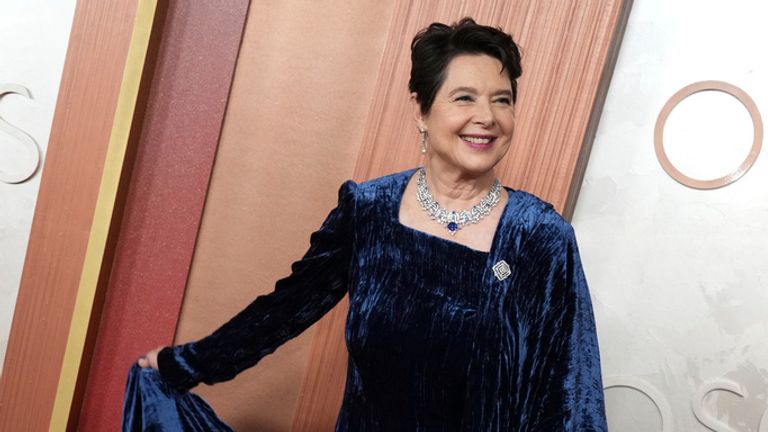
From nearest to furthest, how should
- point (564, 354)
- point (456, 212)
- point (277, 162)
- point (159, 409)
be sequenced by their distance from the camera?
point (564, 354) < point (456, 212) < point (159, 409) < point (277, 162)

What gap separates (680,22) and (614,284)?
2.37 feet

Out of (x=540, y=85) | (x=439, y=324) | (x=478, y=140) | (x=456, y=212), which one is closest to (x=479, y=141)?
(x=478, y=140)

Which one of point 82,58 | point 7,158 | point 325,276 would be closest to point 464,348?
point 325,276

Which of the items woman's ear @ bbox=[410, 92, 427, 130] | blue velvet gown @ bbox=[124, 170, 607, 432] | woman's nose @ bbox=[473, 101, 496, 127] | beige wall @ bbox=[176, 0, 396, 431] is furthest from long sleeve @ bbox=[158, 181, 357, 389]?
beige wall @ bbox=[176, 0, 396, 431]

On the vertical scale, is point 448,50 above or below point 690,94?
below

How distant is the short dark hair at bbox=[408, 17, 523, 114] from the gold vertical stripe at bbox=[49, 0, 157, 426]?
1.06 meters

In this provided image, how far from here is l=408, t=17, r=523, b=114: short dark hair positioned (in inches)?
57.2

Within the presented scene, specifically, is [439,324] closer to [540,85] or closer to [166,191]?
[540,85]

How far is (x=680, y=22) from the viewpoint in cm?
199

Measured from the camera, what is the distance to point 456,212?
59.5 inches

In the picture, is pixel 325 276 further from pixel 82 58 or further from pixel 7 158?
pixel 7 158

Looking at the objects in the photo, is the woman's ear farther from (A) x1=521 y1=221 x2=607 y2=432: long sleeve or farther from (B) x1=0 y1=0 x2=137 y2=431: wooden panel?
(B) x1=0 y1=0 x2=137 y2=431: wooden panel

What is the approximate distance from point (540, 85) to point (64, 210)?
1.50m

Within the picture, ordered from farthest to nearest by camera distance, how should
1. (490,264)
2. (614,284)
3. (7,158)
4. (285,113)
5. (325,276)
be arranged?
(7,158) < (285,113) < (614,284) < (325,276) < (490,264)
